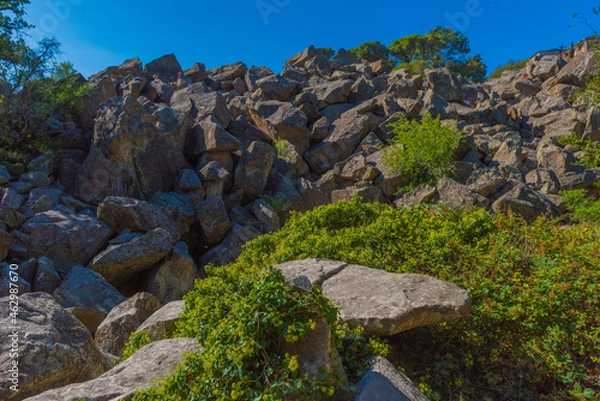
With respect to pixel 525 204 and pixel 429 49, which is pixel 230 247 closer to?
pixel 525 204

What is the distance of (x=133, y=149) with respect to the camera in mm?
17750

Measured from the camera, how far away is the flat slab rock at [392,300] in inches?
175

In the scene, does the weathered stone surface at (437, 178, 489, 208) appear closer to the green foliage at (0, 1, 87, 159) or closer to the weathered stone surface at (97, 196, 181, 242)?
the weathered stone surface at (97, 196, 181, 242)

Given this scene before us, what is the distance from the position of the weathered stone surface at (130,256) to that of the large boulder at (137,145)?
483 cm

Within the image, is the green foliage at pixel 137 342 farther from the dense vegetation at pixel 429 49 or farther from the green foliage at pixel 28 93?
the dense vegetation at pixel 429 49

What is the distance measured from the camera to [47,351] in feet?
15.9

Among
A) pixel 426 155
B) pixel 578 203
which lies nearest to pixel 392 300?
pixel 578 203

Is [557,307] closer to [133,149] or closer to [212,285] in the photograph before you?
[212,285]

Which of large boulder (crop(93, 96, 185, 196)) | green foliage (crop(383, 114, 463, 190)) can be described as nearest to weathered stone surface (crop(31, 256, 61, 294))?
large boulder (crop(93, 96, 185, 196))

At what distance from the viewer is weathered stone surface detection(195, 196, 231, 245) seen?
55.3 feet

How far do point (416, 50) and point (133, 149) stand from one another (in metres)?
59.7

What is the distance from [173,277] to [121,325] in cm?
558

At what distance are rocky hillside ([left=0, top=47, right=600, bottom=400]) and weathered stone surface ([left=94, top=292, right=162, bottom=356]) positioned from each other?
0.03m

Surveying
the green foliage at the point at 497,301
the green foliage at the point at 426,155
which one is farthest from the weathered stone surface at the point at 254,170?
the green foliage at the point at 497,301
